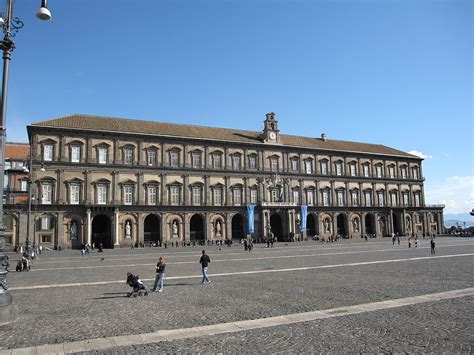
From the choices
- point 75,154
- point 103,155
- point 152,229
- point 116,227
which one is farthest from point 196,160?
point 75,154

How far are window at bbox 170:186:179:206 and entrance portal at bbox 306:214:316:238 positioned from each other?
75.8 ft

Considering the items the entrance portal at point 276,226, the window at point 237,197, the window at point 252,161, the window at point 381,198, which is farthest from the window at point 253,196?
the window at point 381,198

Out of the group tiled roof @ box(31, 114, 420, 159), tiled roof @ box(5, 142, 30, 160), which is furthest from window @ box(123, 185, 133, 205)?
tiled roof @ box(5, 142, 30, 160)

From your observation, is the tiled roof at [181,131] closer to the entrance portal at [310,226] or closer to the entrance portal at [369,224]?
the entrance portal at [310,226]

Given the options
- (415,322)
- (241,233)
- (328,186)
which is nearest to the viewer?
(415,322)

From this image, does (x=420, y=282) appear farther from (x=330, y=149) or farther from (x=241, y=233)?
(x=330, y=149)

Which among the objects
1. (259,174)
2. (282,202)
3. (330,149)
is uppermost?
(330,149)

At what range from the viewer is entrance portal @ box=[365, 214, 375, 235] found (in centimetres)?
6681

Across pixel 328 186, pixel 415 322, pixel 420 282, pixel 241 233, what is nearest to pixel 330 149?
pixel 328 186

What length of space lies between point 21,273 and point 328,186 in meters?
50.9

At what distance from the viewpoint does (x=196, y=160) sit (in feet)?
176

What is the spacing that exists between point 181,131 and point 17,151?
3241 centimetres

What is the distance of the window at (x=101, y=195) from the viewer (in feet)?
155

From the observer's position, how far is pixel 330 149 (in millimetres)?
63656
